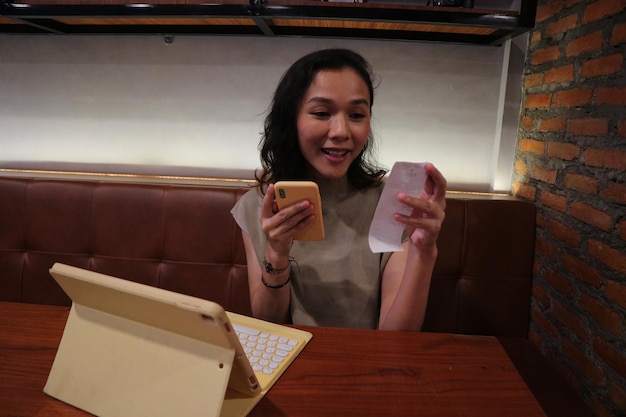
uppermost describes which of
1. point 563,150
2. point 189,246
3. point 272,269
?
point 563,150

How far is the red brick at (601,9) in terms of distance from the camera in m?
1.25

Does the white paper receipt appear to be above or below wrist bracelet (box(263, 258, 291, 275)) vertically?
above

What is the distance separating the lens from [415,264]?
1.01 m

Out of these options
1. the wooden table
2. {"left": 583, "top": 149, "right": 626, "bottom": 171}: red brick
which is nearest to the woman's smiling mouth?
the wooden table

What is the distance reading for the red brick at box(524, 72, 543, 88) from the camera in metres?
1.73

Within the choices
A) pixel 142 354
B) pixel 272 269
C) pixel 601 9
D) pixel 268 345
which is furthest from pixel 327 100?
pixel 601 9

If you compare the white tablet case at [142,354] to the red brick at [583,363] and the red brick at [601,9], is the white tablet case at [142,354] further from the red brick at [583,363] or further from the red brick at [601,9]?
the red brick at [601,9]

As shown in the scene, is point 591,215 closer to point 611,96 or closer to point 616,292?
point 616,292

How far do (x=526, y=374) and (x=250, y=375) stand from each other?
3.90ft

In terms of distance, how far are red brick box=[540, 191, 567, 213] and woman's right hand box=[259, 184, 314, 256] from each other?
110cm

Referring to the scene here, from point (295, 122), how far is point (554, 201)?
1045 millimetres

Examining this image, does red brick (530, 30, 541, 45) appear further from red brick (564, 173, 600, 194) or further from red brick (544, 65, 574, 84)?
red brick (564, 173, 600, 194)

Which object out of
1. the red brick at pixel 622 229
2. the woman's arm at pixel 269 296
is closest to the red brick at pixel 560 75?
the red brick at pixel 622 229

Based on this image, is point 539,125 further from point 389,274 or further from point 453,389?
point 453,389
